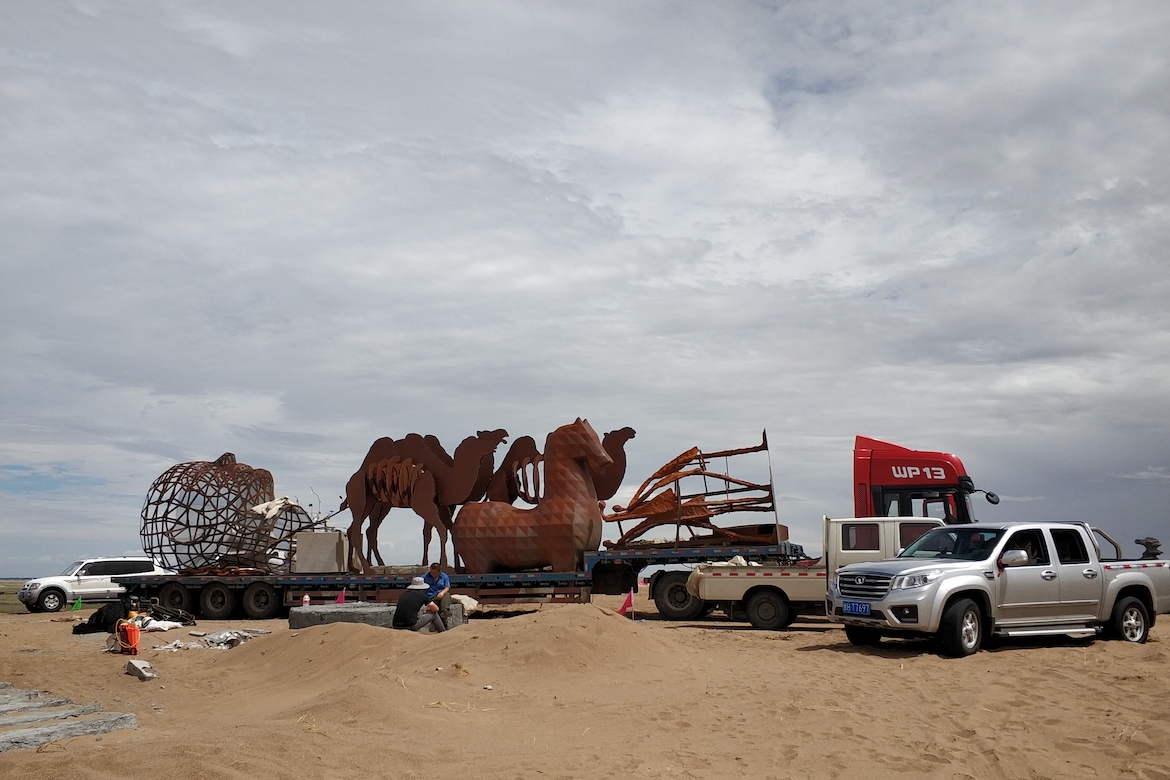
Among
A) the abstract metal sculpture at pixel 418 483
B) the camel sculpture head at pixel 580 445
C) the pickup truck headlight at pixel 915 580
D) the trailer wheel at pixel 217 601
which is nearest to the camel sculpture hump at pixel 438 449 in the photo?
Answer: the abstract metal sculpture at pixel 418 483

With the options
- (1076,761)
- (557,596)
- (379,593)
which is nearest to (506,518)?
(557,596)

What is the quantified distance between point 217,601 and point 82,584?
28.0 feet

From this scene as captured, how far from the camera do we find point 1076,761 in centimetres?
708

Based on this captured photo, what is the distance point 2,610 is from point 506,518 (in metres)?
20.1

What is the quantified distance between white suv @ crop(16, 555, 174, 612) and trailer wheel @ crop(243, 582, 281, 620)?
22.1 feet

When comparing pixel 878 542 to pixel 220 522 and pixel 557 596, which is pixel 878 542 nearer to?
pixel 557 596

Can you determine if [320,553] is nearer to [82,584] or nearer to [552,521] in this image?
[552,521]

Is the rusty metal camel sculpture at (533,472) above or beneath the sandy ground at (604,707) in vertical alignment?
above

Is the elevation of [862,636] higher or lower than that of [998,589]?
lower

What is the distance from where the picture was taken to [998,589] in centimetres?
1241

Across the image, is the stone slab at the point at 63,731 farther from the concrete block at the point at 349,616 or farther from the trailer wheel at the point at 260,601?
the trailer wheel at the point at 260,601

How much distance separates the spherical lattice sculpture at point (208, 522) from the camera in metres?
23.4

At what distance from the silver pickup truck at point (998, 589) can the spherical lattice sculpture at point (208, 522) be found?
1631 cm

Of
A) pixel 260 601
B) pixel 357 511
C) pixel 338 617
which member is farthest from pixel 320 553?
pixel 338 617
